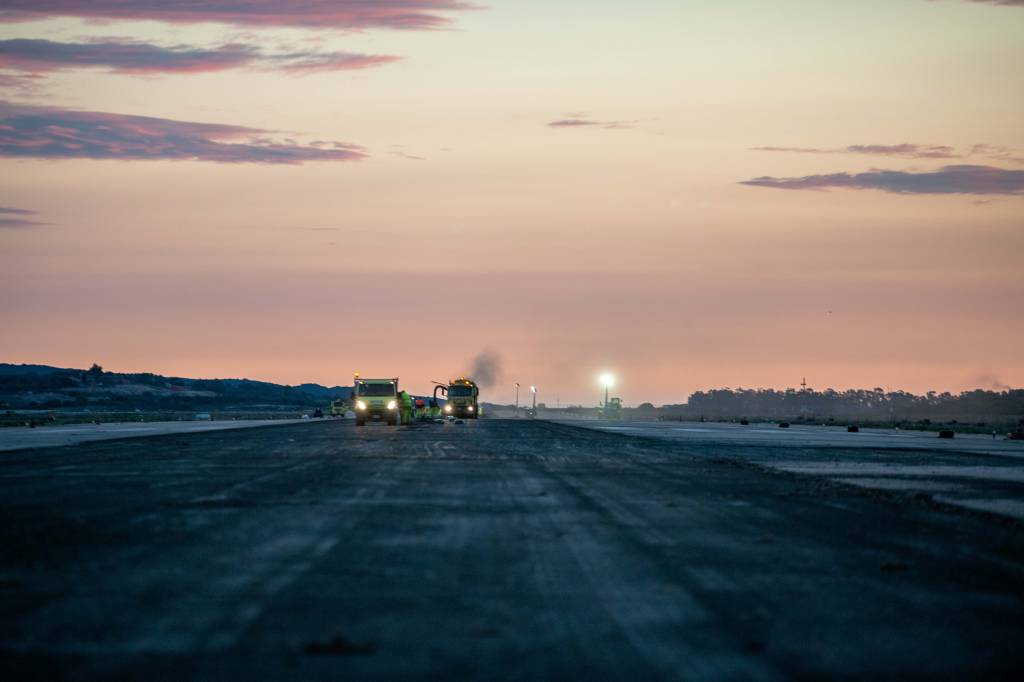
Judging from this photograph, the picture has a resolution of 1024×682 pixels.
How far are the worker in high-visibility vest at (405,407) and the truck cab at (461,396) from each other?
27.4m

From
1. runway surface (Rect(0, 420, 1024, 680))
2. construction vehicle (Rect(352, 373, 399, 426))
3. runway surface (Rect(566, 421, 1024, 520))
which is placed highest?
construction vehicle (Rect(352, 373, 399, 426))

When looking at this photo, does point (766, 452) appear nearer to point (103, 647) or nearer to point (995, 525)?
point (995, 525)

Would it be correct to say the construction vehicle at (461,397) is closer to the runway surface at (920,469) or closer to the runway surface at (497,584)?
the runway surface at (920,469)

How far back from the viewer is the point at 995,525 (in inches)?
772

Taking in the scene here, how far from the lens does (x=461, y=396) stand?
4653 inches

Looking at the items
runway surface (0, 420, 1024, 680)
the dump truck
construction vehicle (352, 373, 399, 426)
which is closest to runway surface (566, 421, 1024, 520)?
runway surface (0, 420, 1024, 680)

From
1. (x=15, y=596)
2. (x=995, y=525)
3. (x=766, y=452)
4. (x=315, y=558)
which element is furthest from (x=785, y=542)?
(x=766, y=452)

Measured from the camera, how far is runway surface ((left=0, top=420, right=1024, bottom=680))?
350 inches

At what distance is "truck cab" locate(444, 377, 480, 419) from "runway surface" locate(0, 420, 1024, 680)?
9180 cm

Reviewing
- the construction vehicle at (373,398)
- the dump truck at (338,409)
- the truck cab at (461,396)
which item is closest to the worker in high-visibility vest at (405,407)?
the construction vehicle at (373,398)

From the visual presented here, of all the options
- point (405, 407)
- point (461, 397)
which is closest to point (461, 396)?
point (461, 397)

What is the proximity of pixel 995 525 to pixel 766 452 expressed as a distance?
28.2 meters

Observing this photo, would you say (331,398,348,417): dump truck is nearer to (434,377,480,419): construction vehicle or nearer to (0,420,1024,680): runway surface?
(434,377,480,419): construction vehicle

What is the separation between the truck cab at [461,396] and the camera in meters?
118
